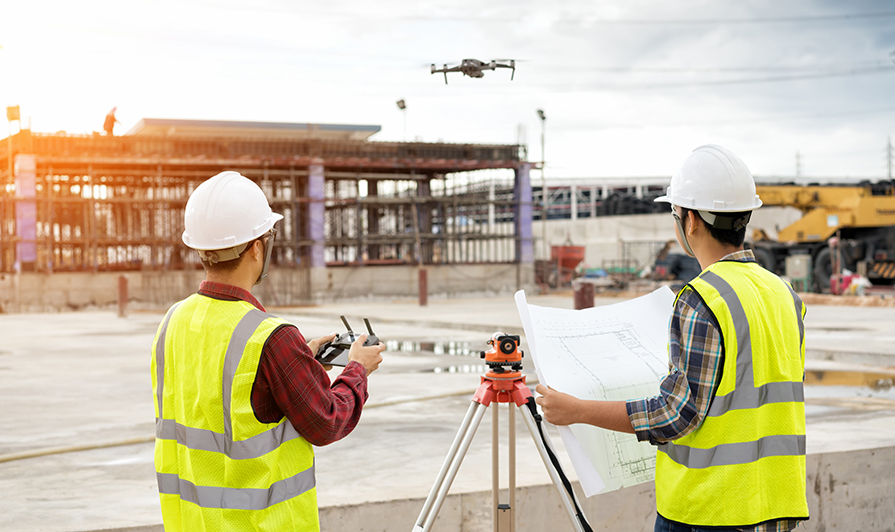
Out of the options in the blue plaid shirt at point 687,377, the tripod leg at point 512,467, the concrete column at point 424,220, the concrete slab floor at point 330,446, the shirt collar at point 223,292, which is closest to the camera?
the blue plaid shirt at point 687,377

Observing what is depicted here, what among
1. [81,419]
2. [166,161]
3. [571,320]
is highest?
[166,161]

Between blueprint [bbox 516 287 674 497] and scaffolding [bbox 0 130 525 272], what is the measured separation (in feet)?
97.6

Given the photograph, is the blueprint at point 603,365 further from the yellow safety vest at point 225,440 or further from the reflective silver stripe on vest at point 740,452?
the yellow safety vest at point 225,440

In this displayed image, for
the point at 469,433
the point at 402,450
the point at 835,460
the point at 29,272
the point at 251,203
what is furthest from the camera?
the point at 29,272

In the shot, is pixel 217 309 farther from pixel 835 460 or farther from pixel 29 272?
pixel 29 272

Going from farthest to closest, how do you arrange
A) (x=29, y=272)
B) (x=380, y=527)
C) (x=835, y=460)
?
(x=29, y=272) < (x=835, y=460) < (x=380, y=527)

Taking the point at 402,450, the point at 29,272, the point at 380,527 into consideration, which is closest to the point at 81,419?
the point at 402,450

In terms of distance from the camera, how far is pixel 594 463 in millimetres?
2691

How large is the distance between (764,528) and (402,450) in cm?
418

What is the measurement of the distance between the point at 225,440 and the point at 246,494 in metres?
0.16

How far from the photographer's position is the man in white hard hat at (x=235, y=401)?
220 cm

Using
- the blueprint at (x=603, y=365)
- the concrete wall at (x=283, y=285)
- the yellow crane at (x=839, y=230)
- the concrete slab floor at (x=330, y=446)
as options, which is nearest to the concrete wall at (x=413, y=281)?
the concrete wall at (x=283, y=285)

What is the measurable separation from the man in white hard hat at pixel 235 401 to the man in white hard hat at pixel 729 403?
0.87 meters

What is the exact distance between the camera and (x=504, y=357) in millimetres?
2822
